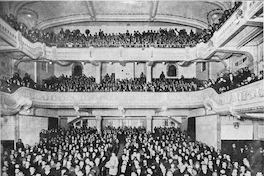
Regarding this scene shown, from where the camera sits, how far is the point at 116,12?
54.9ft

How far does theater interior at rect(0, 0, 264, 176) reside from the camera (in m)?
9.66

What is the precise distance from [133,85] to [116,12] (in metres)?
5.00

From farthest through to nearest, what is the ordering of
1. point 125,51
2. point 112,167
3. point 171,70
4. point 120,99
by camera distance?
point 171,70, point 125,51, point 120,99, point 112,167

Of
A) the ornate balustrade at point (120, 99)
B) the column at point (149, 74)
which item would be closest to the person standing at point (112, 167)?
the ornate balustrade at point (120, 99)

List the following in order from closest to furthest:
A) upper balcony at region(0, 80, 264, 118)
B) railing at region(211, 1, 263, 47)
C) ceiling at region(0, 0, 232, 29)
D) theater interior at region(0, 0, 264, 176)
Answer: railing at region(211, 1, 263, 47) < theater interior at region(0, 0, 264, 176) < upper balcony at region(0, 80, 264, 118) < ceiling at region(0, 0, 232, 29)

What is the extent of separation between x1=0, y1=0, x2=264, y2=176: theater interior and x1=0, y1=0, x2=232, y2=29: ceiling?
0.06 m

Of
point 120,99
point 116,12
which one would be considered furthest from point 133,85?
point 116,12

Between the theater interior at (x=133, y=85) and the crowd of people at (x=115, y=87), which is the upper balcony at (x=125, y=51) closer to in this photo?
the theater interior at (x=133, y=85)

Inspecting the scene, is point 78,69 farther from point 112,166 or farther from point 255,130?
point 255,130

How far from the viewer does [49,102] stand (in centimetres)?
1383

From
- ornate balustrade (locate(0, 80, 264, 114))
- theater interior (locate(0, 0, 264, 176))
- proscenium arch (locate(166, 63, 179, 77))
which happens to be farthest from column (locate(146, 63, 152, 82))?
ornate balustrade (locate(0, 80, 264, 114))

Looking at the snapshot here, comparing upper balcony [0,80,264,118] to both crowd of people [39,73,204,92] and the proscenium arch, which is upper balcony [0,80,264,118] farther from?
the proscenium arch

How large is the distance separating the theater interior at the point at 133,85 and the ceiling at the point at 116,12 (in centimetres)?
6

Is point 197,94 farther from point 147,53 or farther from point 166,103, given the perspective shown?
point 147,53
